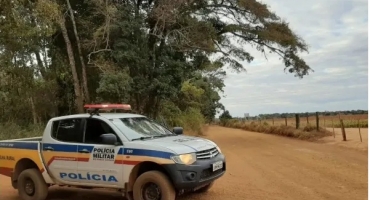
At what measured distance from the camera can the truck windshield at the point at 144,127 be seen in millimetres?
7950

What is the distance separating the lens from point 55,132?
830 centimetres

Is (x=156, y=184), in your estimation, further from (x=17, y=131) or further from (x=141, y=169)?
(x=17, y=131)

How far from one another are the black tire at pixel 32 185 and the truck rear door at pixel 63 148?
36 cm

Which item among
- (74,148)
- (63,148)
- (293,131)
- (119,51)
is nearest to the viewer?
(74,148)

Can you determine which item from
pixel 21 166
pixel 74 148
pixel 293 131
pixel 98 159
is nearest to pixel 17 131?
pixel 21 166

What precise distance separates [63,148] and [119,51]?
41.7 ft

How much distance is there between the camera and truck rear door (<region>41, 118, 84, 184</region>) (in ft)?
25.6

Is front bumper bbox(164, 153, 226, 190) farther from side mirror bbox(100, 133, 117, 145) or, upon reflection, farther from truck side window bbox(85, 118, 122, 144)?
truck side window bbox(85, 118, 122, 144)

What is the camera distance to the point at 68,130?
815 cm

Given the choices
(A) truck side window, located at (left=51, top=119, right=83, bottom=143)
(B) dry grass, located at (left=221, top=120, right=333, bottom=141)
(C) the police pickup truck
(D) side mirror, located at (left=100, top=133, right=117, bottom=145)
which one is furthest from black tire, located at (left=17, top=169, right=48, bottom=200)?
(B) dry grass, located at (left=221, top=120, right=333, bottom=141)

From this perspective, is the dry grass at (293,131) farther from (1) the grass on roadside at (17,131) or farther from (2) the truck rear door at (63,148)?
(2) the truck rear door at (63,148)

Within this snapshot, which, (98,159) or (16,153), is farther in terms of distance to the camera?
(16,153)

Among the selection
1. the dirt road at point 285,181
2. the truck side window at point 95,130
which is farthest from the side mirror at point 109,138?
the dirt road at point 285,181

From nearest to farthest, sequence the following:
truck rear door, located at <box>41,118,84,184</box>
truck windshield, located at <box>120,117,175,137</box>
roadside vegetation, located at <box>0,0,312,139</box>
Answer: truck rear door, located at <box>41,118,84,184</box> < truck windshield, located at <box>120,117,175,137</box> < roadside vegetation, located at <box>0,0,312,139</box>
